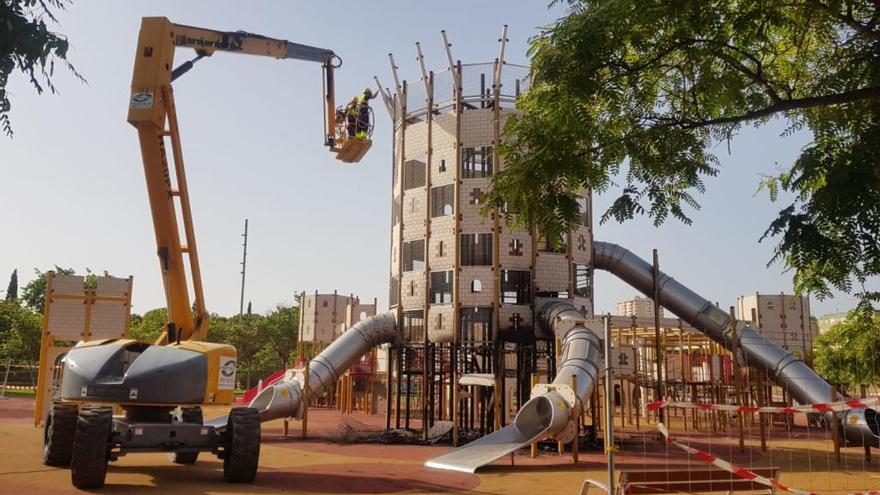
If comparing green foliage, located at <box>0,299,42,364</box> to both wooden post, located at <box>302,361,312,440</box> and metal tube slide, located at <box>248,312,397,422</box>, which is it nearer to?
metal tube slide, located at <box>248,312,397,422</box>

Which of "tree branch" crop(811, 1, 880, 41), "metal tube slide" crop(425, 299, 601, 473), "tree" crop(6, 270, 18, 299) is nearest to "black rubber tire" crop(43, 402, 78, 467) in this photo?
"metal tube slide" crop(425, 299, 601, 473)

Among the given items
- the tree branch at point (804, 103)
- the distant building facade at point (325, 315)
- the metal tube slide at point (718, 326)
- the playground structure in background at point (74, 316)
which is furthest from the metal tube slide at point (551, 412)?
the distant building facade at point (325, 315)

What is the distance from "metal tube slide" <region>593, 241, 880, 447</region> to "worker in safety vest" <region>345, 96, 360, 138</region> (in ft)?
30.9

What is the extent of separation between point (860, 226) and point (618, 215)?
282cm

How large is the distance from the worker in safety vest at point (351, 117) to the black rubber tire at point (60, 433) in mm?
11246

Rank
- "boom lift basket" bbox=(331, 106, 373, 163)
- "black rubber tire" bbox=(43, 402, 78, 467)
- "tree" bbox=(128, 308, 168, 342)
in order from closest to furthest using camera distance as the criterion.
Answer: "black rubber tire" bbox=(43, 402, 78, 467)
"boom lift basket" bbox=(331, 106, 373, 163)
"tree" bbox=(128, 308, 168, 342)

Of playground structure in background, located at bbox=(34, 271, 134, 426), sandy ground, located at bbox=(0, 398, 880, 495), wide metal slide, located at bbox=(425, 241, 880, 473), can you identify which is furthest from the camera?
playground structure in background, located at bbox=(34, 271, 134, 426)

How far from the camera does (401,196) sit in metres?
24.9

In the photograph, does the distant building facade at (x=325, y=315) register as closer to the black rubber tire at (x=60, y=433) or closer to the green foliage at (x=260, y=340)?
the green foliage at (x=260, y=340)

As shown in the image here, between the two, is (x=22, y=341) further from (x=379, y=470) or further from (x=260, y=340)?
(x=379, y=470)

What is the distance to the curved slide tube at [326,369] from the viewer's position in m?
21.8

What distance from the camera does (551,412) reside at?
16500mm

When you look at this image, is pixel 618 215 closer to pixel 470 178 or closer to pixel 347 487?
pixel 347 487

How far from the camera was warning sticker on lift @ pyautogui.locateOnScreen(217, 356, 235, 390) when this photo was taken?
1309 centimetres
